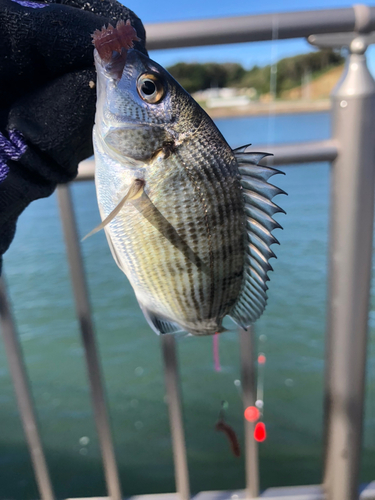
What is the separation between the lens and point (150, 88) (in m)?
0.62

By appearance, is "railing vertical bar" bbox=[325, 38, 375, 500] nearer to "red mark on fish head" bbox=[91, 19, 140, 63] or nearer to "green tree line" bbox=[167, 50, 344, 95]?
"red mark on fish head" bbox=[91, 19, 140, 63]

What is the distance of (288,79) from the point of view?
28453mm

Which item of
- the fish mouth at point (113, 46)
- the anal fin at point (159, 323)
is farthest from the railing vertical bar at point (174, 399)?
the fish mouth at point (113, 46)

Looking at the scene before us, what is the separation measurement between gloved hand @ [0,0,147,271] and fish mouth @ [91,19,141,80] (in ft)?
0.19

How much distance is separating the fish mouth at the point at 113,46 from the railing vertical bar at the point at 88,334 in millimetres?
447

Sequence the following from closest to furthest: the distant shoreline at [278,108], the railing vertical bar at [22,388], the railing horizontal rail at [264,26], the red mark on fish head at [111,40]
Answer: the red mark on fish head at [111,40], the railing horizontal rail at [264,26], the railing vertical bar at [22,388], the distant shoreline at [278,108]

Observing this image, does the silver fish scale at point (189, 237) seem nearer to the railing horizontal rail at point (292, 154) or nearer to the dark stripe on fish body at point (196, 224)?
the dark stripe on fish body at point (196, 224)

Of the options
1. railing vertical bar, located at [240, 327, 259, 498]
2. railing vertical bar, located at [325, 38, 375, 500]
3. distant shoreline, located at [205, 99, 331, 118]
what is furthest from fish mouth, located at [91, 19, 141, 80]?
distant shoreline, located at [205, 99, 331, 118]

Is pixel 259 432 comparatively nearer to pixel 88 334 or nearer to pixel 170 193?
pixel 88 334

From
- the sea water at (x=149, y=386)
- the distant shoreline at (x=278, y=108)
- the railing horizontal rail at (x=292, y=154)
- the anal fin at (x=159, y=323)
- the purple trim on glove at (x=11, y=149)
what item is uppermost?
the distant shoreline at (x=278, y=108)

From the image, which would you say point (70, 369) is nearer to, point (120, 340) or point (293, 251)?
point (120, 340)

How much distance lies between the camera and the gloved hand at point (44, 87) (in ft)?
2.01

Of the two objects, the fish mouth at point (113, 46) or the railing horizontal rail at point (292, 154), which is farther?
the railing horizontal rail at point (292, 154)

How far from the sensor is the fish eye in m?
0.61
